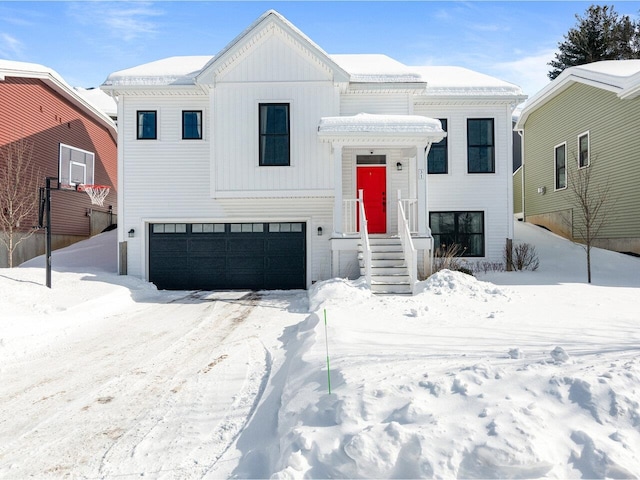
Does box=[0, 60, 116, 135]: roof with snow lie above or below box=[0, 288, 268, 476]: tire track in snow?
above

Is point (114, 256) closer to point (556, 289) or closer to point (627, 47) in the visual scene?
point (556, 289)

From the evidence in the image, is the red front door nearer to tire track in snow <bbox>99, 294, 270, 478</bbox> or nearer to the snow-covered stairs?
the snow-covered stairs

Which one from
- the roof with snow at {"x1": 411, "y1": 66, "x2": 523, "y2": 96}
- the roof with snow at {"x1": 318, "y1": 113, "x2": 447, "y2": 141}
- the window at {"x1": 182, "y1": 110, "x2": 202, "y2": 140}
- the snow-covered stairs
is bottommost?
the snow-covered stairs

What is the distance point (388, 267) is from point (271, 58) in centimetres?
675

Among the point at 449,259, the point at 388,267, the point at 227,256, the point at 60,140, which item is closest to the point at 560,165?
the point at 449,259

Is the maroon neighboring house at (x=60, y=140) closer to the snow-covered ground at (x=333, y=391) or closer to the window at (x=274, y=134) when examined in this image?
the window at (x=274, y=134)

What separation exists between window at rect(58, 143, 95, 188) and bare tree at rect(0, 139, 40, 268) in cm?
192

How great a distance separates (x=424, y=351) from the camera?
4.89 meters

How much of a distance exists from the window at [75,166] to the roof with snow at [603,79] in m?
19.1

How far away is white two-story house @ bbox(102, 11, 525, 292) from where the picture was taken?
12.3 m

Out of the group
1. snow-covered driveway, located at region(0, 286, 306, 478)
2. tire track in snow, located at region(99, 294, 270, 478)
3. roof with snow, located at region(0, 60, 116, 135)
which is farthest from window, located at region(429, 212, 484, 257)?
roof with snow, located at region(0, 60, 116, 135)

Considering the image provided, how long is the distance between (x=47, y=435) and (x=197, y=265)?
9.76 meters

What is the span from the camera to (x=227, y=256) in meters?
13.3

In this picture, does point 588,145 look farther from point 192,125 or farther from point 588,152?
point 192,125
